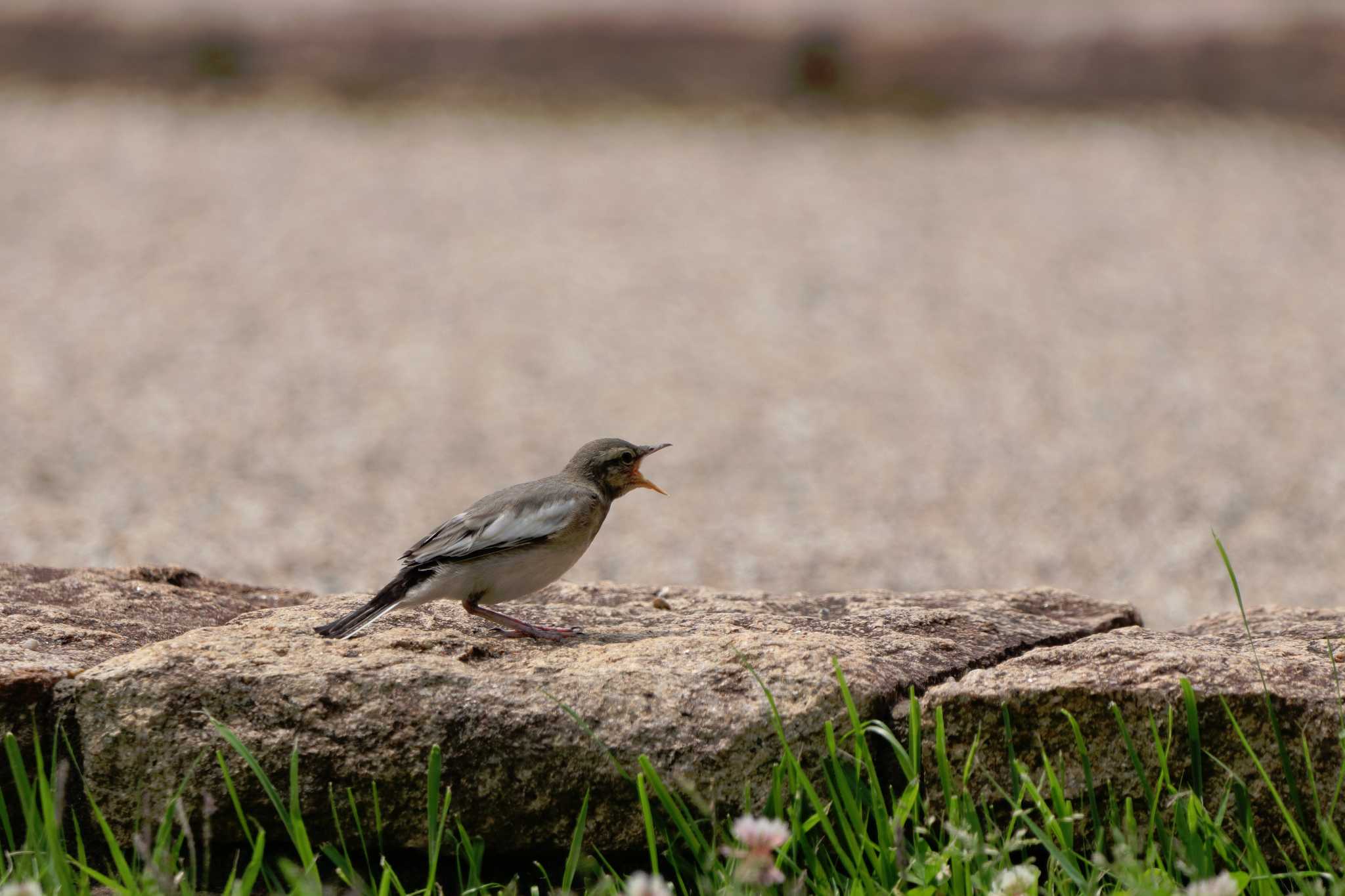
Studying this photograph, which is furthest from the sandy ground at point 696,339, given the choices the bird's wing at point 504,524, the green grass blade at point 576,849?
the green grass blade at point 576,849

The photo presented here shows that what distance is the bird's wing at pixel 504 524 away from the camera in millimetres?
3232

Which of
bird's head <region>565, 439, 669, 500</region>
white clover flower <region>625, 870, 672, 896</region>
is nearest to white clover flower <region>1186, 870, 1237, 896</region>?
white clover flower <region>625, 870, 672, 896</region>

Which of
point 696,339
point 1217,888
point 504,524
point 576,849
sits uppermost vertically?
point 504,524

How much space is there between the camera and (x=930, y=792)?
2.91m

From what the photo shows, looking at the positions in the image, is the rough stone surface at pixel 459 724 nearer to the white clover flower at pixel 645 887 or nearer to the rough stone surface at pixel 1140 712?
the rough stone surface at pixel 1140 712

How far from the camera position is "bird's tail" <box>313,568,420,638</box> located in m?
3.10

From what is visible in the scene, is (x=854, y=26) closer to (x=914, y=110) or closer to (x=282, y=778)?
(x=914, y=110)

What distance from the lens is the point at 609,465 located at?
3.55 m

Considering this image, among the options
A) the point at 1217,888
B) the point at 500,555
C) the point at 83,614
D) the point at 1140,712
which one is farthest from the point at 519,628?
the point at 1217,888

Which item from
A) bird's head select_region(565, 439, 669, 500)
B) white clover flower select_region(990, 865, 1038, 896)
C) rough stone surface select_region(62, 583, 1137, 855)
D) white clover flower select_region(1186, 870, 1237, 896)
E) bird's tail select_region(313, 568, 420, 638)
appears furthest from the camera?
bird's head select_region(565, 439, 669, 500)

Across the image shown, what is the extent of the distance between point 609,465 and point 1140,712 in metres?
1.32

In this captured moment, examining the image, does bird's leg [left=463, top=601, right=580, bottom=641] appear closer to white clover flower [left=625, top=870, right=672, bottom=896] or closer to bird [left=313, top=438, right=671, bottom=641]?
bird [left=313, top=438, right=671, bottom=641]

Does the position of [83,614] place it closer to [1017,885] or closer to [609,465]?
[609,465]

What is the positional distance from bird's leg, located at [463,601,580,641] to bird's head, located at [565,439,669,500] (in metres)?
0.38
